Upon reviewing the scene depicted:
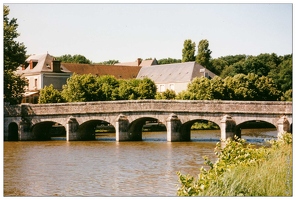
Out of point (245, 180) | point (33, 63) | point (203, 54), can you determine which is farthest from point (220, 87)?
point (245, 180)

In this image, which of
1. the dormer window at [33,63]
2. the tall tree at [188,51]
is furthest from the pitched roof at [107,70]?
Result: the dormer window at [33,63]

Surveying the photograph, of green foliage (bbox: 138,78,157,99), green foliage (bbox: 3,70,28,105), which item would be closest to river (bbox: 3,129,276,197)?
green foliage (bbox: 3,70,28,105)

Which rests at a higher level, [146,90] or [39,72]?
[39,72]

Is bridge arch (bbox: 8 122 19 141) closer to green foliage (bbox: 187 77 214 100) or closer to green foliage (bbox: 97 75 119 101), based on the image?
green foliage (bbox: 97 75 119 101)

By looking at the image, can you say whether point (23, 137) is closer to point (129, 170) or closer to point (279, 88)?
point (129, 170)

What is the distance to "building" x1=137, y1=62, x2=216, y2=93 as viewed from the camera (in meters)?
75.9

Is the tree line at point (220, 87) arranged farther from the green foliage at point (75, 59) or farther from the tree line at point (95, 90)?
the green foliage at point (75, 59)

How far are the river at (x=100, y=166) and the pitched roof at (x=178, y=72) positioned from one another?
32.9 m

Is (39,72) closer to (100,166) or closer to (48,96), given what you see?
(48,96)

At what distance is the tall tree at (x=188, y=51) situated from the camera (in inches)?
3359

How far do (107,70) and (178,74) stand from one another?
38.8ft

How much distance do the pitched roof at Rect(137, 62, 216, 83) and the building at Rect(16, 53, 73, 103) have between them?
50.6ft

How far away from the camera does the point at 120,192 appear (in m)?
23.0

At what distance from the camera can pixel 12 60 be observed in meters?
46.1
